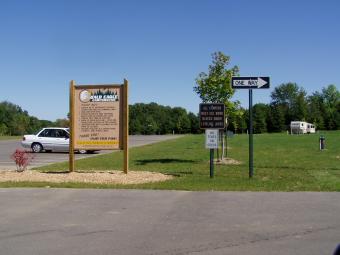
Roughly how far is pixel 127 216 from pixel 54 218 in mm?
1190

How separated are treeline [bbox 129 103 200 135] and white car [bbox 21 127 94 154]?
11662 centimetres

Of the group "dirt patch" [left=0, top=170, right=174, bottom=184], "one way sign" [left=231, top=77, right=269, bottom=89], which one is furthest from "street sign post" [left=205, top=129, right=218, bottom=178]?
"one way sign" [left=231, top=77, right=269, bottom=89]

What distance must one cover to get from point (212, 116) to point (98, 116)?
345 cm

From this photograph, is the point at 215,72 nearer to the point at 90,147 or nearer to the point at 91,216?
the point at 90,147

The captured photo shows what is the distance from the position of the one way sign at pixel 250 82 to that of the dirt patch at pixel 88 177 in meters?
3.14

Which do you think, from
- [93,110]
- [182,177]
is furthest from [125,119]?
[182,177]

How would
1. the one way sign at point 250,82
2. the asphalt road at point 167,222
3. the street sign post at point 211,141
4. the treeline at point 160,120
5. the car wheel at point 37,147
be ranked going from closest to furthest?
the asphalt road at point 167,222 → the one way sign at point 250,82 → the street sign post at point 211,141 → the car wheel at point 37,147 → the treeline at point 160,120

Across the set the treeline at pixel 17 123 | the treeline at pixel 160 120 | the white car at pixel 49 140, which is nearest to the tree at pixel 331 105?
the treeline at pixel 160 120

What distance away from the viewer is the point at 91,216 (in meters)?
8.38

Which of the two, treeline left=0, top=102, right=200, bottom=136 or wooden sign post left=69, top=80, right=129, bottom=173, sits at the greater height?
treeline left=0, top=102, right=200, bottom=136

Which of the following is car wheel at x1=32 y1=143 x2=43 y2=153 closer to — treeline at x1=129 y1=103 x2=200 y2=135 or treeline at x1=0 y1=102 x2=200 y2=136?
treeline at x1=0 y1=102 x2=200 y2=136

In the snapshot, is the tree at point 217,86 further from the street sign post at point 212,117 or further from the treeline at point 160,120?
the treeline at point 160,120

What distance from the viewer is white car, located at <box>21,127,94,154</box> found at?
30.2 metres

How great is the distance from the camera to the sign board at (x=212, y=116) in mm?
14000
